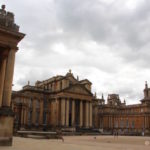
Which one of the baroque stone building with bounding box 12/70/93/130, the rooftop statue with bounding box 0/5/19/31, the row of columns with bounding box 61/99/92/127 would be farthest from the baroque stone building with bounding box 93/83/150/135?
the rooftop statue with bounding box 0/5/19/31

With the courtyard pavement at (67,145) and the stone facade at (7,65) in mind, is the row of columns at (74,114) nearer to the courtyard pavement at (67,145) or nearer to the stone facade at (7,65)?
the courtyard pavement at (67,145)

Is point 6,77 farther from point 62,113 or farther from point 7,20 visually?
point 62,113

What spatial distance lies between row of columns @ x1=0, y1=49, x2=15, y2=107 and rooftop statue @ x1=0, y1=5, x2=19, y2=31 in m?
2.14

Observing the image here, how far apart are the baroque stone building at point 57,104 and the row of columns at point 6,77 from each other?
1812 inches

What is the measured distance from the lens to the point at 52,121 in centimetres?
7388

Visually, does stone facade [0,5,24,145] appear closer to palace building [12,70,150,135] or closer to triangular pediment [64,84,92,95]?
palace building [12,70,150,135]

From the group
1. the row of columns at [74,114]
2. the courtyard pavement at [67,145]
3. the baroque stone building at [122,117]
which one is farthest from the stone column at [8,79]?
the baroque stone building at [122,117]

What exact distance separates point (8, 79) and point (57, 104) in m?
52.2

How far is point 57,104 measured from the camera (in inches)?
2837

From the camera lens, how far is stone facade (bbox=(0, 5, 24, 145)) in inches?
759

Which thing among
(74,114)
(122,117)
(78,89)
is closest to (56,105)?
(74,114)

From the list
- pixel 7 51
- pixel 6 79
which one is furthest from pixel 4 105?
pixel 7 51

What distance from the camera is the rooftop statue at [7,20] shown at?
2144cm

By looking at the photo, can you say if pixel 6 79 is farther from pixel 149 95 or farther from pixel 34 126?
pixel 149 95
